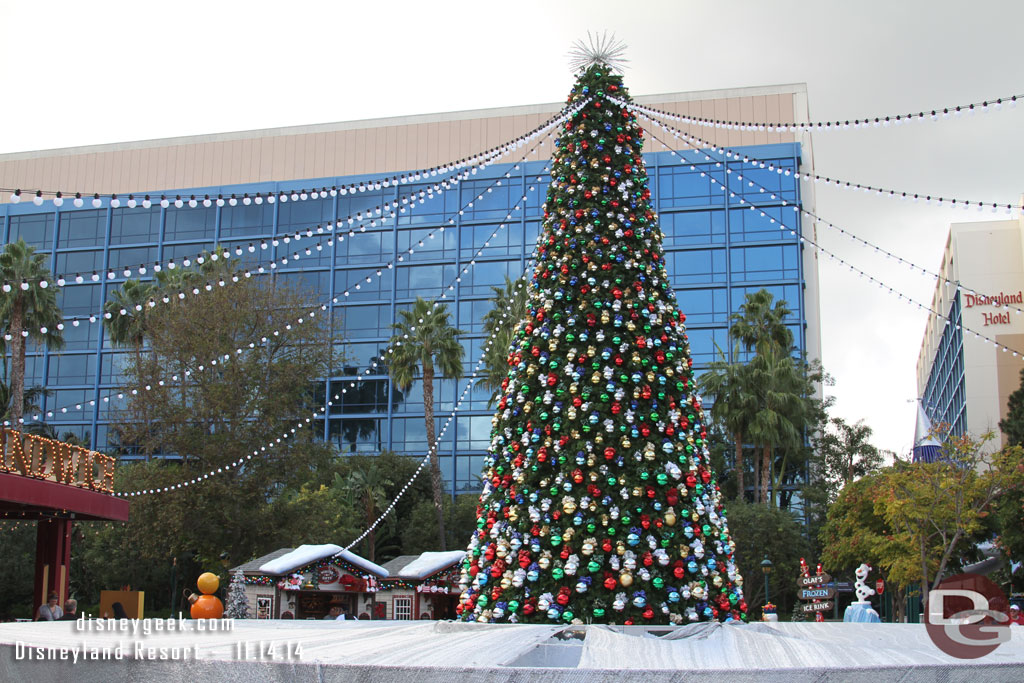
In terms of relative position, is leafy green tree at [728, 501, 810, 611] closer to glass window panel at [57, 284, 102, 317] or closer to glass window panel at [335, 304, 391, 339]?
glass window panel at [335, 304, 391, 339]

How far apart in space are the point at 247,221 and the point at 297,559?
40104mm

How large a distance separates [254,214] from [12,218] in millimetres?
16151

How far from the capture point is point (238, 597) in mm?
23641

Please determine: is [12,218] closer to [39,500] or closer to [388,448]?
[388,448]

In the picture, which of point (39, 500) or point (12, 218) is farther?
point (12, 218)

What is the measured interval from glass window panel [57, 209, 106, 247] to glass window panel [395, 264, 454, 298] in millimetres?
19888

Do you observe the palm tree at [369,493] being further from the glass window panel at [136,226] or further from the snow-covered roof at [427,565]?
the glass window panel at [136,226]

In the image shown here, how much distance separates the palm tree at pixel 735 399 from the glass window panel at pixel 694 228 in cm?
1372

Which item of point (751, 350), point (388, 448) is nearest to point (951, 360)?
point (751, 350)

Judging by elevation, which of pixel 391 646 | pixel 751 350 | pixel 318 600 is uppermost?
pixel 751 350

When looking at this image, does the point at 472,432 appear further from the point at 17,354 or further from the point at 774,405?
the point at 17,354

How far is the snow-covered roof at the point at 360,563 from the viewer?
80.9ft

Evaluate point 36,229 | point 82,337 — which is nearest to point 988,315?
point 82,337

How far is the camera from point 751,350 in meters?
49.0
